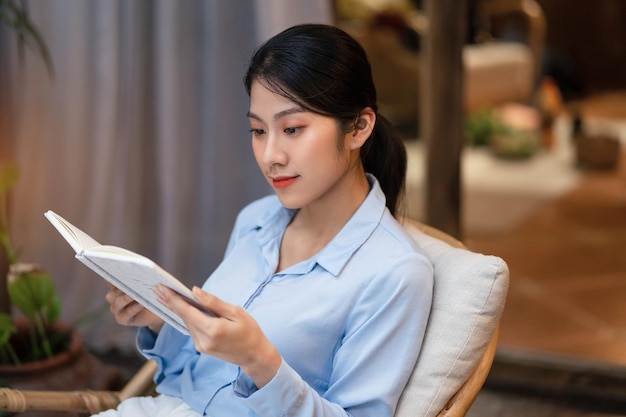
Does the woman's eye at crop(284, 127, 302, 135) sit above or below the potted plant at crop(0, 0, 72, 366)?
above

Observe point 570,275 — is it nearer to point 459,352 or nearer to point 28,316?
point 28,316

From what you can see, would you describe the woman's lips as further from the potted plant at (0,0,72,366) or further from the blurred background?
the blurred background

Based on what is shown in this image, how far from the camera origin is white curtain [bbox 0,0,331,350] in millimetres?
2744

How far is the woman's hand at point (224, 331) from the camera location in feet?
3.90

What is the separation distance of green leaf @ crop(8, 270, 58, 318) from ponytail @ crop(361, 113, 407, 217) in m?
0.91

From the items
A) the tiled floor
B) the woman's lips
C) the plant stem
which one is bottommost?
the tiled floor

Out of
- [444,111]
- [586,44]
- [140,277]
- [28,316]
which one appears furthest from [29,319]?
[586,44]

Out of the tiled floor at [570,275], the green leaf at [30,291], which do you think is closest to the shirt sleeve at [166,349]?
the green leaf at [30,291]

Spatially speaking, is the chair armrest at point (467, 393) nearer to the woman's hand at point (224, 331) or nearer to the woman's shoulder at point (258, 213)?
the woman's hand at point (224, 331)

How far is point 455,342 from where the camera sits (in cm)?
142

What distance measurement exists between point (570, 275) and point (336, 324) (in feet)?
8.12

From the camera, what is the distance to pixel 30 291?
212 cm

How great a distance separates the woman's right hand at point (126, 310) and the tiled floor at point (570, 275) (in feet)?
5.33

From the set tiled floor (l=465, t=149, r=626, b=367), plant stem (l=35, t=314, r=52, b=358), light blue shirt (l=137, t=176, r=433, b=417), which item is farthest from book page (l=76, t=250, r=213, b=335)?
tiled floor (l=465, t=149, r=626, b=367)
